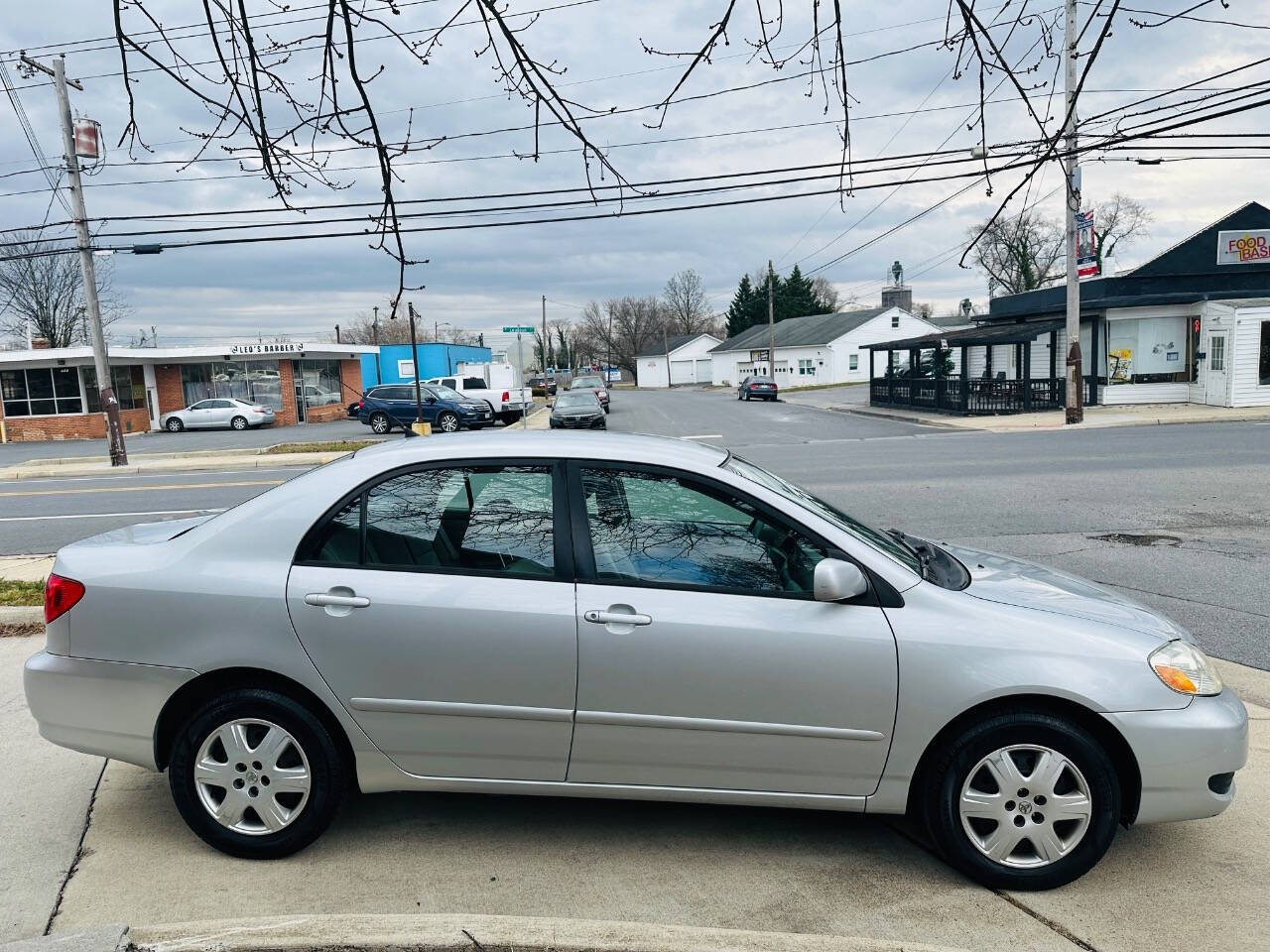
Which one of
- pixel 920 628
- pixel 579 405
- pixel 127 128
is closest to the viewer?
pixel 127 128

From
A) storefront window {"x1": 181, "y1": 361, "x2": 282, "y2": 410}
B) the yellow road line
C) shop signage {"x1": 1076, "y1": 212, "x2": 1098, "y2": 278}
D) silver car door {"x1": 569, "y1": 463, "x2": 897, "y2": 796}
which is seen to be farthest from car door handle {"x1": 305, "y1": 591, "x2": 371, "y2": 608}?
storefront window {"x1": 181, "y1": 361, "x2": 282, "y2": 410}

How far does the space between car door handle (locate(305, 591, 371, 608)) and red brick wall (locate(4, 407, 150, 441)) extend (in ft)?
139

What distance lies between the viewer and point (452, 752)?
3480mm

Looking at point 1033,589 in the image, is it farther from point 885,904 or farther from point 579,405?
point 579,405

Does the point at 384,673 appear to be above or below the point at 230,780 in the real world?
above

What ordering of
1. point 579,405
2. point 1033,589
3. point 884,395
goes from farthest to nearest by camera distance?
point 884,395, point 579,405, point 1033,589

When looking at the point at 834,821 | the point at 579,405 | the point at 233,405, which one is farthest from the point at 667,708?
the point at 233,405

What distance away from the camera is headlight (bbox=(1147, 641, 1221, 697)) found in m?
3.28

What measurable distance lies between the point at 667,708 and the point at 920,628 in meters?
0.94

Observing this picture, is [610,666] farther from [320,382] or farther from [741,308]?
[741,308]

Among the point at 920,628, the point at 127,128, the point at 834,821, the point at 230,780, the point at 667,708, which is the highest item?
the point at 127,128

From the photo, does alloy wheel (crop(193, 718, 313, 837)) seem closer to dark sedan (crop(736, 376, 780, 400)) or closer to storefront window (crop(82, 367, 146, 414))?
storefront window (crop(82, 367, 146, 414))

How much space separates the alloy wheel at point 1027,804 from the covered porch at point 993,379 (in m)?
28.1

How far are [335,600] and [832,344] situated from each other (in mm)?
67651
